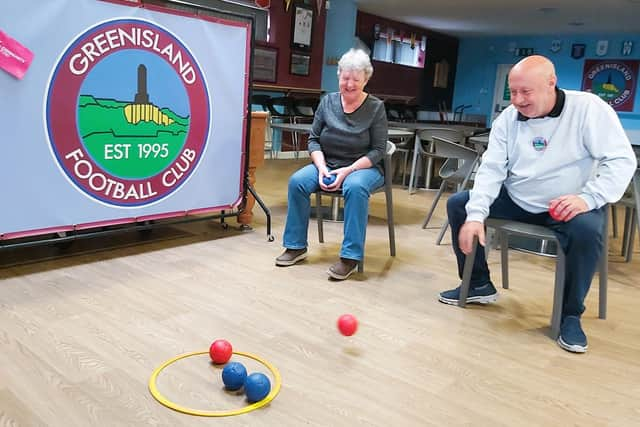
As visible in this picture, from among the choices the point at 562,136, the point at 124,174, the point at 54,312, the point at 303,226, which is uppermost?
the point at 562,136

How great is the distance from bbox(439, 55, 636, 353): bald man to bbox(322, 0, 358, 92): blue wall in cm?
776

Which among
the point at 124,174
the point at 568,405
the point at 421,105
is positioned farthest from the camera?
the point at 421,105

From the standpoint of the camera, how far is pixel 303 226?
120 inches

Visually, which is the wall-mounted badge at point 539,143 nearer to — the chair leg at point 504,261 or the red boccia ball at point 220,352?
the chair leg at point 504,261

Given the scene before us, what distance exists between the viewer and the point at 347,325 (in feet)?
7.01

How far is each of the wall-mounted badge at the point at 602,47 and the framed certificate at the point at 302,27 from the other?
22.4 feet

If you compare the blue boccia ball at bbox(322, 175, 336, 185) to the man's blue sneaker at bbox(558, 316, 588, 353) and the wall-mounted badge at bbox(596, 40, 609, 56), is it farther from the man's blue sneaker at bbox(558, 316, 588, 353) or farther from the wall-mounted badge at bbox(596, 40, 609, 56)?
the wall-mounted badge at bbox(596, 40, 609, 56)

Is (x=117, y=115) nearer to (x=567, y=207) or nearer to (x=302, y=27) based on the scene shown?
(x=567, y=207)

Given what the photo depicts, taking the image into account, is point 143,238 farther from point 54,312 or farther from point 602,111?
point 602,111

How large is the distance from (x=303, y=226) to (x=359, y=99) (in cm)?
75

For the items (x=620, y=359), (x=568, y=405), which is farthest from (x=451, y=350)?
(x=620, y=359)

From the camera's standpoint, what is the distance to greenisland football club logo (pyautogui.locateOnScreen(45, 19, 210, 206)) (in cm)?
269

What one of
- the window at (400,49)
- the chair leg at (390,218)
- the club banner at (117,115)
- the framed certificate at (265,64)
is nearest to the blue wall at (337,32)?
the framed certificate at (265,64)

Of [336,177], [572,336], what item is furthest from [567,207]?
[336,177]
